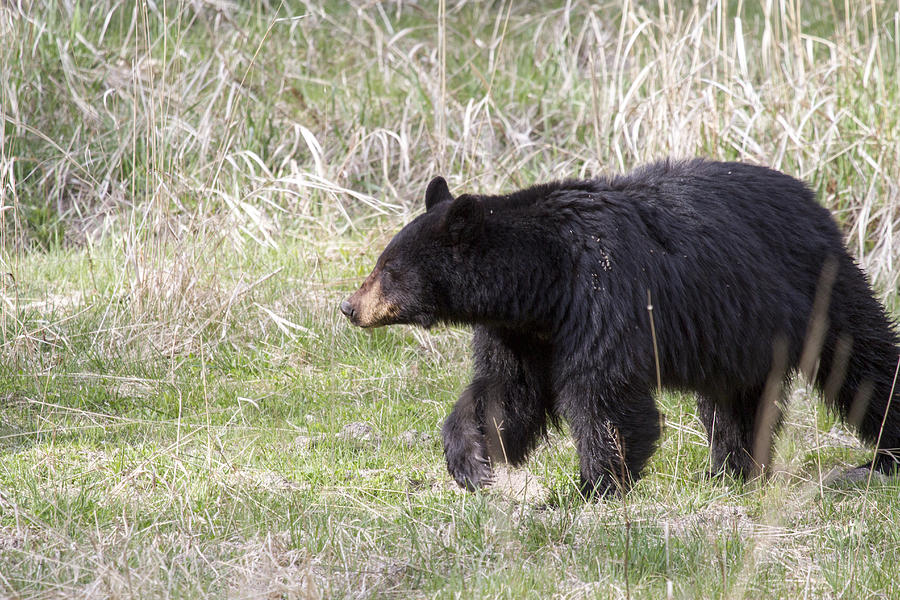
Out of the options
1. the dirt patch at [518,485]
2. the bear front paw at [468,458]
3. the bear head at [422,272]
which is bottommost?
the dirt patch at [518,485]

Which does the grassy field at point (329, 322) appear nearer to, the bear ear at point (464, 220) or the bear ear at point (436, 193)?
the bear ear at point (464, 220)

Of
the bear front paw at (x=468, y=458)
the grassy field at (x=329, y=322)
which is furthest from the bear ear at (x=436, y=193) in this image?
the grassy field at (x=329, y=322)

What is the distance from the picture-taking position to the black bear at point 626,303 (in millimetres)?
3854

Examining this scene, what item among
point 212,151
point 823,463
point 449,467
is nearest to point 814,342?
point 823,463

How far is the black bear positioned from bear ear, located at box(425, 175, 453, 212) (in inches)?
0.5

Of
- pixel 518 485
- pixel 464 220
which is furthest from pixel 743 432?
pixel 464 220

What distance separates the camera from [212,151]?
7145 mm

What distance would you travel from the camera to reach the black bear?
12.6ft

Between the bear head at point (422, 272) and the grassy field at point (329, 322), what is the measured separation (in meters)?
0.68

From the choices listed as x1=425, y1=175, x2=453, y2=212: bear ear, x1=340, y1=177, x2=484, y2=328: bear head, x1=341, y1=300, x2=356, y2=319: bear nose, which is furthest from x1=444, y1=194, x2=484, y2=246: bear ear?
x1=341, y1=300, x2=356, y2=319: bear nose

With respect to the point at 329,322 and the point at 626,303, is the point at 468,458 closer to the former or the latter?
the point at 626,303

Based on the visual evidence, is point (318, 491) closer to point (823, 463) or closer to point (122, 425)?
point (122, 425)

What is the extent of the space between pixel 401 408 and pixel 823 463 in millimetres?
1982

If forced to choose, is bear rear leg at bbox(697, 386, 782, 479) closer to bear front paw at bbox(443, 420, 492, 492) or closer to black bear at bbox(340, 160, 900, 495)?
black bear at bbox(340, 160, 900, 495)
